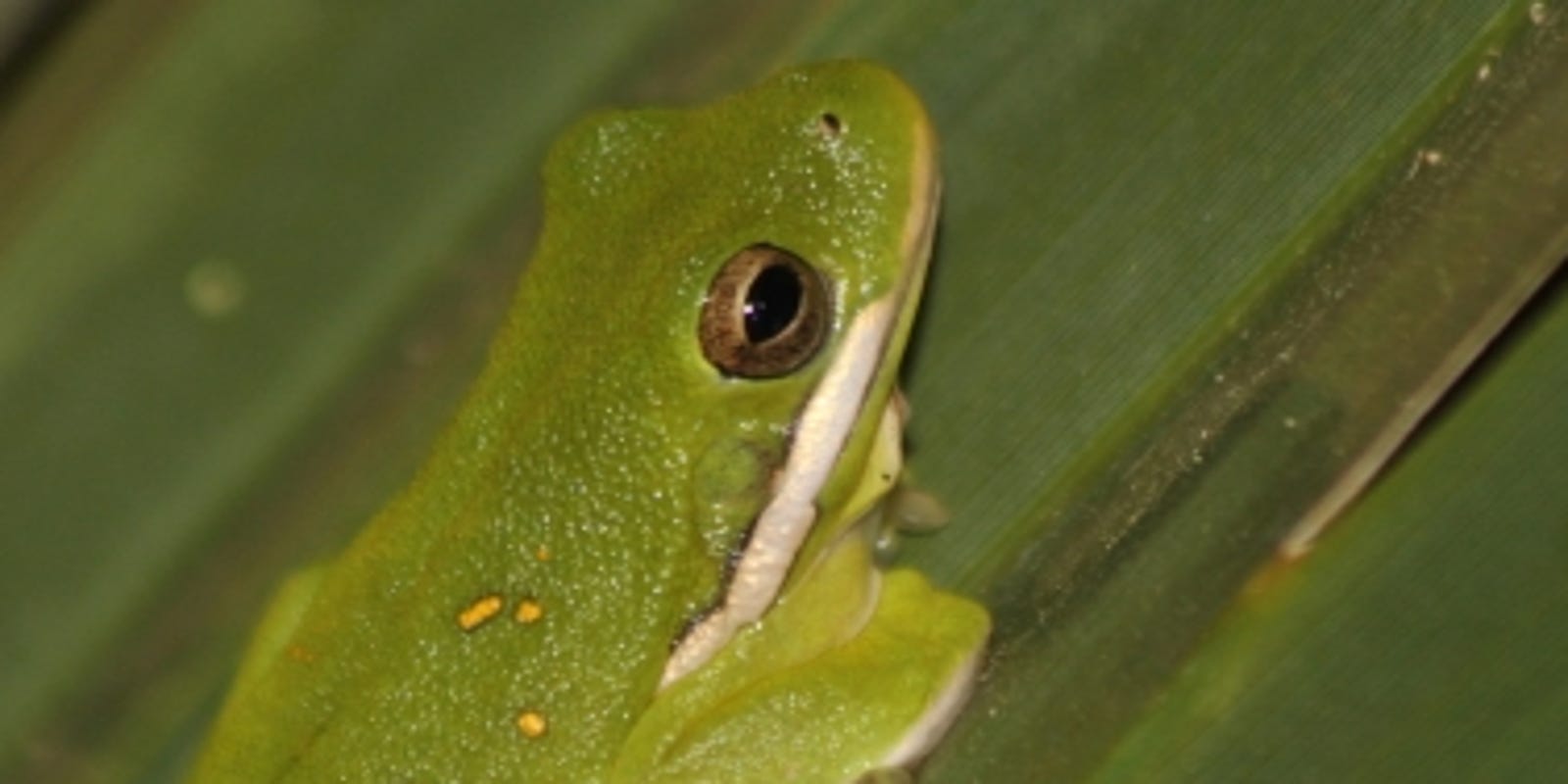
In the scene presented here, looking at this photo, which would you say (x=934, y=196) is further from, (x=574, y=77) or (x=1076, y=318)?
(x=574, y=77)

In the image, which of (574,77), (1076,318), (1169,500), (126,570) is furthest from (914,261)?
(126,570)

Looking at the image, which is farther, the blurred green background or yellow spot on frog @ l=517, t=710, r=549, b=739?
yellow spot on frog @ l=517, t=710, r=549, b=739

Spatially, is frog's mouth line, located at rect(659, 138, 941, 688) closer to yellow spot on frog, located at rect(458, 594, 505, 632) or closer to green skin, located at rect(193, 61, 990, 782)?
green skin, located at rect(193, 61, 990, 782)

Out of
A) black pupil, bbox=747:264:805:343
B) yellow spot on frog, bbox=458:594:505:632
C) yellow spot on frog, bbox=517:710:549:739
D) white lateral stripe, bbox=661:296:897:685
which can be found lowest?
yellow spot on frog, bbox=517:710:549:739

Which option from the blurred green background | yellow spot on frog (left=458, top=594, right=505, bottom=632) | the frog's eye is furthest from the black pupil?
yellow spot on frog (left=458, top=594, right=505, bottom=632)

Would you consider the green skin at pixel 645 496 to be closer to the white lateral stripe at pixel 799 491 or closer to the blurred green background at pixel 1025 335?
the white lateral stripe at pixel 799 491

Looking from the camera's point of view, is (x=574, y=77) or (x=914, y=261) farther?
(x=574, y=77)

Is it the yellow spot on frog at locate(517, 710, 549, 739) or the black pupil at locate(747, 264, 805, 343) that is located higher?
the black pupil at locate(747, 264, 805, 343)
